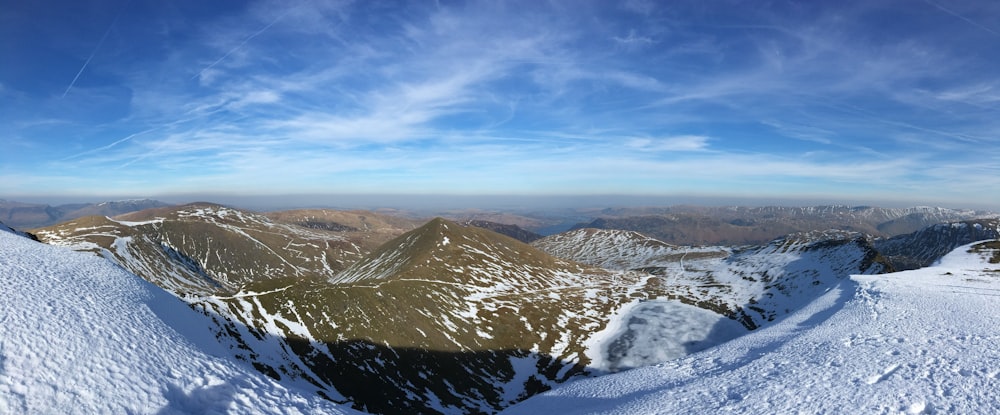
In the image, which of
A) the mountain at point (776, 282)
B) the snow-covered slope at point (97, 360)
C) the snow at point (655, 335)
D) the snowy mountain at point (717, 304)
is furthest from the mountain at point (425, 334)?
the mountain at point (776, 282)

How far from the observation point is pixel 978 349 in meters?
22.9

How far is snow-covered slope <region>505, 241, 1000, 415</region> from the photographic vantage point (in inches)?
739

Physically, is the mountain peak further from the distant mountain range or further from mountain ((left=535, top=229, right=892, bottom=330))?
mountain ((left=535, top=229, right=892, bottom=330))

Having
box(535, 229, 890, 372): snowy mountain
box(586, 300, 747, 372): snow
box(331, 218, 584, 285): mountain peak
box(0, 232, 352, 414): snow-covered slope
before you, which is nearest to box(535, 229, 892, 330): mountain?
box(535, 229, 890, 372): snowy mountain

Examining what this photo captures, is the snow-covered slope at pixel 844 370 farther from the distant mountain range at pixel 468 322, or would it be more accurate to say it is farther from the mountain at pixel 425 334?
the mountain at pixel 425 334

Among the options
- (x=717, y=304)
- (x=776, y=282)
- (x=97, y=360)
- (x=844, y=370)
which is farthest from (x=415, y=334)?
(x=776, y=282)

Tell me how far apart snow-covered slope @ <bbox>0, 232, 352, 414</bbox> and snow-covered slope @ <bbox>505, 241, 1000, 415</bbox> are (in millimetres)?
20961

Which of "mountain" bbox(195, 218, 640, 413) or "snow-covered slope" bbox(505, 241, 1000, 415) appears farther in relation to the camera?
"mountain" bbox(195, 218, 640, 413)

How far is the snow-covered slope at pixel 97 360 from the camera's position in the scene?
14188mm

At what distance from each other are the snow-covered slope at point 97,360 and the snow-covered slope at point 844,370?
68.8 feet

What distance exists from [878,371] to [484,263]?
14617 centimetres

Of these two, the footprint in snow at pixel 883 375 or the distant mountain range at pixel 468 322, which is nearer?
the footprint in snow at pixel 883 375

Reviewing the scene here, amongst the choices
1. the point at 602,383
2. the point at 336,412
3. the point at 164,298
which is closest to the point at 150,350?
the point at 336,412

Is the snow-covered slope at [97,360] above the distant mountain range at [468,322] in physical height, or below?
above
